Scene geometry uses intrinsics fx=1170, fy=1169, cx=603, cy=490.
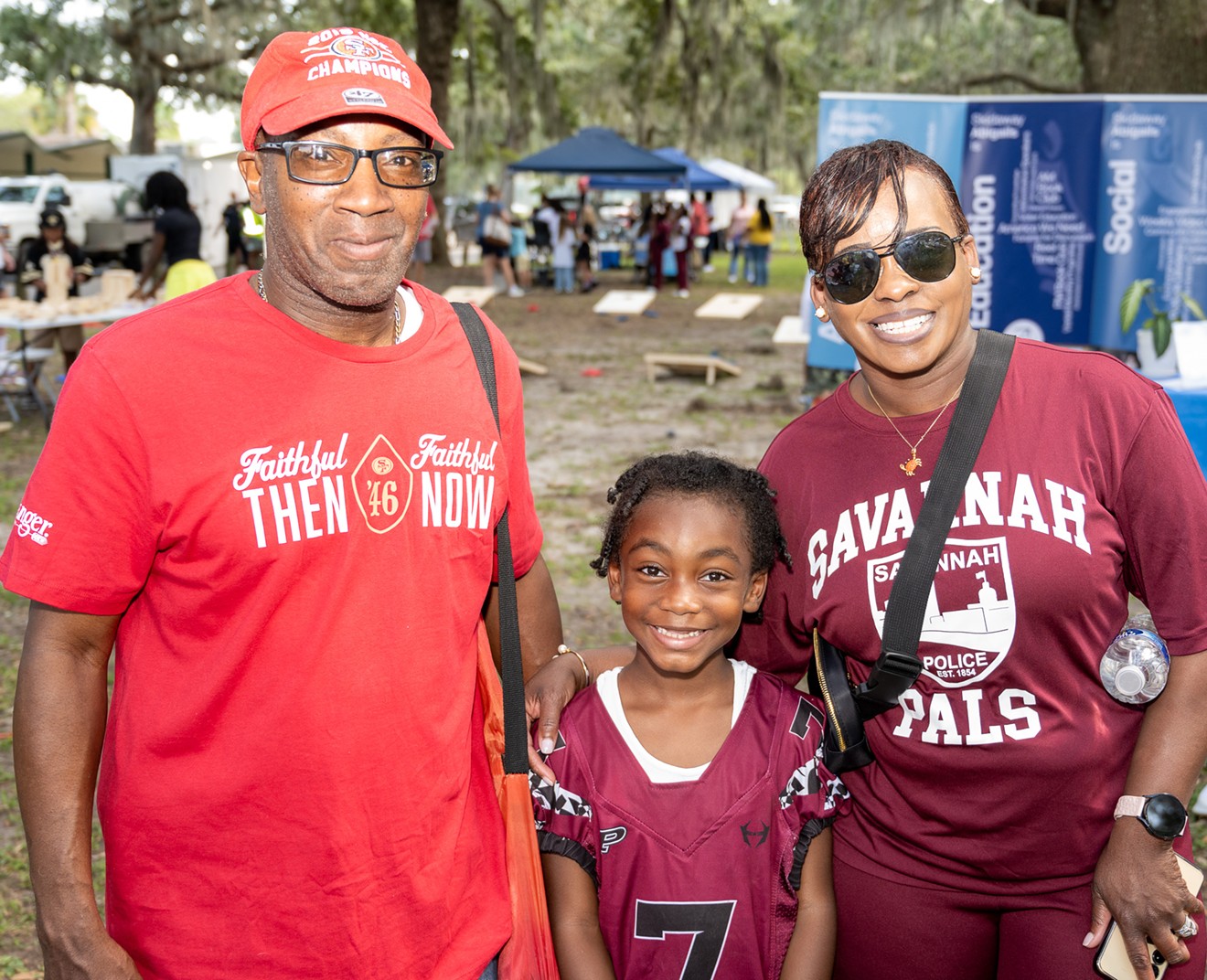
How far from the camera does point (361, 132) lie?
1915mm

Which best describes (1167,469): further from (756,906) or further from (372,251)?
(372,251)

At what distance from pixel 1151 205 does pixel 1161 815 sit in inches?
374

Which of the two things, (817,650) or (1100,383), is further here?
(817,650)

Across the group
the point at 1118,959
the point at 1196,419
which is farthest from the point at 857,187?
the point at 1196,419

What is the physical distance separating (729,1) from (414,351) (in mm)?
22032

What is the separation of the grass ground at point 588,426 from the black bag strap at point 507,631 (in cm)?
251

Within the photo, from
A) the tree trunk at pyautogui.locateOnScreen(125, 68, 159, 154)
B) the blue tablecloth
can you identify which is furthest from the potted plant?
the tree trunk at pyautogui.locateOnScreen(125, 68, 159, 154)

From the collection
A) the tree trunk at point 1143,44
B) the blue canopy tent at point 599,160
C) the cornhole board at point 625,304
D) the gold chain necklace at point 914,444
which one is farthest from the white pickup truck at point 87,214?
the gold chain necklace at point 914,444

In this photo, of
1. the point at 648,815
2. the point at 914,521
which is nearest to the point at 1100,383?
the point at 914,521

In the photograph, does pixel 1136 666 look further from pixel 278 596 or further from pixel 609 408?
pixel 609 408

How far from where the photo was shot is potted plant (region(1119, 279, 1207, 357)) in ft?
25.3

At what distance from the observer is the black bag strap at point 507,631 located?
2.12 metres

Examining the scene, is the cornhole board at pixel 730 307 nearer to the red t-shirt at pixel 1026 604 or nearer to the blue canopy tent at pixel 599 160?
the blue canopy tent at pixel 599 160

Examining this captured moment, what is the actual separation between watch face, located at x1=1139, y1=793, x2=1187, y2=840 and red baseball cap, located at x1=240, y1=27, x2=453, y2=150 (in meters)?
1.61
